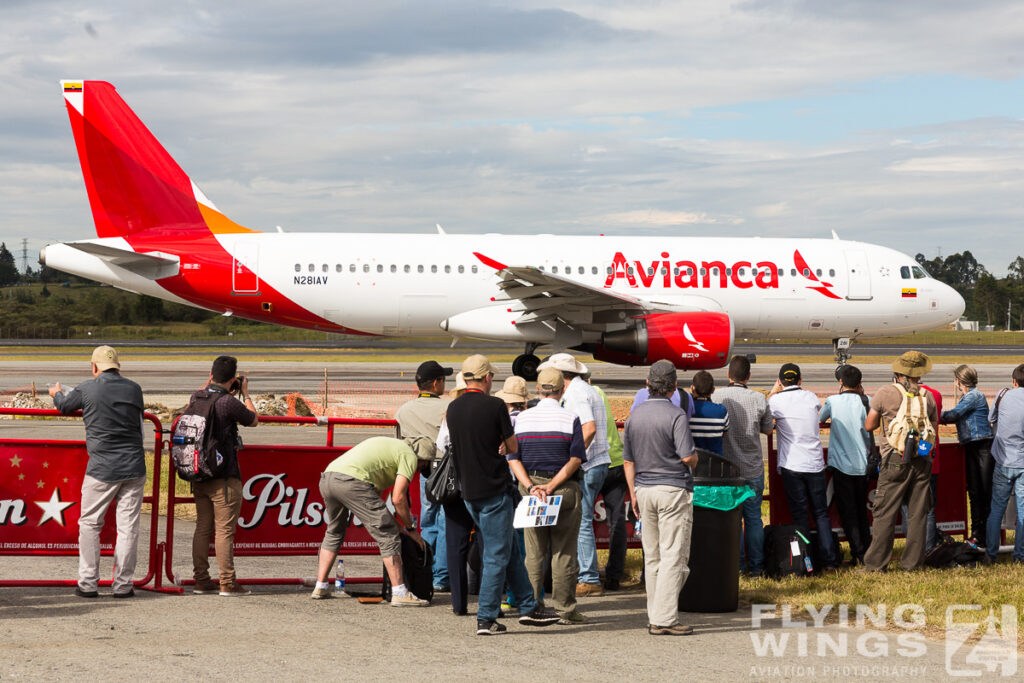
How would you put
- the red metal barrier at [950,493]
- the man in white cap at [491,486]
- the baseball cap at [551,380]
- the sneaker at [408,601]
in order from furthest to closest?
the red metal barrier at [950,493] < the sneaker at [408,601] < the baseball cap at [551,380] < the man in white cap at [491,486]

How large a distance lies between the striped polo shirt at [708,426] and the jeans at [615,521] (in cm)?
88

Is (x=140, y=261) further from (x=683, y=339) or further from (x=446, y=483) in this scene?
(x=446, y=483)

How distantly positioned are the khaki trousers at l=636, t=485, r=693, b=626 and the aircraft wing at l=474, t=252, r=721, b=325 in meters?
15.6

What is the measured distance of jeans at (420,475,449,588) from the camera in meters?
8.16

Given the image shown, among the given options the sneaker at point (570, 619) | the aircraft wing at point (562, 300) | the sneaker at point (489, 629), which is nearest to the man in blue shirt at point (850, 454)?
the sneaker at point (570, 619)

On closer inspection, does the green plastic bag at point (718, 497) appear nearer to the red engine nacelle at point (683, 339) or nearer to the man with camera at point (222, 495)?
the man with camera at point (222, 495)

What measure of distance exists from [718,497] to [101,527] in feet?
16.0

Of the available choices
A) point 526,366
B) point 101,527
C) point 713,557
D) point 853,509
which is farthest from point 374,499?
point 526,366

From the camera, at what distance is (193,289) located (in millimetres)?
24156

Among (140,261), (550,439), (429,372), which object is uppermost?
(140,261)

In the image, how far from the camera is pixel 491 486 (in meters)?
6.97

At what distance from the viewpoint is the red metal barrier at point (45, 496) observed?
26.2ft

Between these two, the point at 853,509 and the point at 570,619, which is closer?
the point at 570,619

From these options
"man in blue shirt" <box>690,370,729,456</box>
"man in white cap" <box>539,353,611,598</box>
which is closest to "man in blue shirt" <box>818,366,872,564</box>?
"man in blue shirt" <box>690,370,729,456</box>
